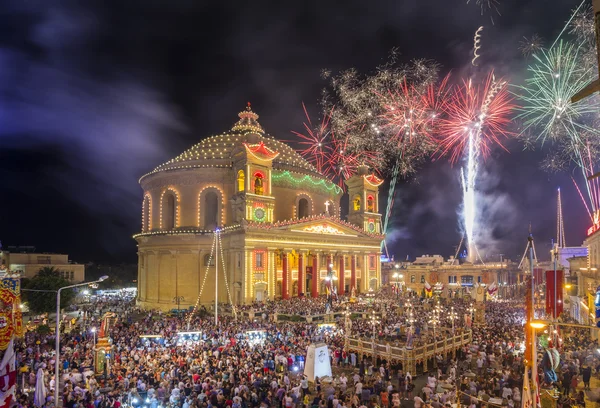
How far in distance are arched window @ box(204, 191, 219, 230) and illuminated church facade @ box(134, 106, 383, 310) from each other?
12 cm

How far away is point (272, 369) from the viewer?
1989 centimetres

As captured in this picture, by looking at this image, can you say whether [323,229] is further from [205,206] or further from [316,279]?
[205,206]

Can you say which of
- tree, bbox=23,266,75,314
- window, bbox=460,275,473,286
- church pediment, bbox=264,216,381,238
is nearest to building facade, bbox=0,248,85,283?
tree, bbox=23,266,75,314

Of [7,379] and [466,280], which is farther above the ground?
[7,379]

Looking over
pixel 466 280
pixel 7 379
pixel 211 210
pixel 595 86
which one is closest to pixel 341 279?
pixel 211 210

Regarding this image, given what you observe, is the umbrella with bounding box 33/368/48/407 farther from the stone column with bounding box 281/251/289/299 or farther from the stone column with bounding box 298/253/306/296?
the stone column with bounding box 298/253/306/296

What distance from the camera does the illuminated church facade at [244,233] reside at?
44844mm

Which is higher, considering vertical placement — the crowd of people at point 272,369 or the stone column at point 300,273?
the stone column at point 300,273

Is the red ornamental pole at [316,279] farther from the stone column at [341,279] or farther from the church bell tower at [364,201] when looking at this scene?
the church bell tower at [364,201]

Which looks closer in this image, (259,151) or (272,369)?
(272,369)

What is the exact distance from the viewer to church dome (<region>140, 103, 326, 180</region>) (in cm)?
5106

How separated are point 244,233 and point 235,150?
34.9ft

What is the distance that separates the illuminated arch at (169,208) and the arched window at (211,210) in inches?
133

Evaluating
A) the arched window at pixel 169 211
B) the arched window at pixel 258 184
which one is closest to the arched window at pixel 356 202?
the arched window at pixel 258 184
